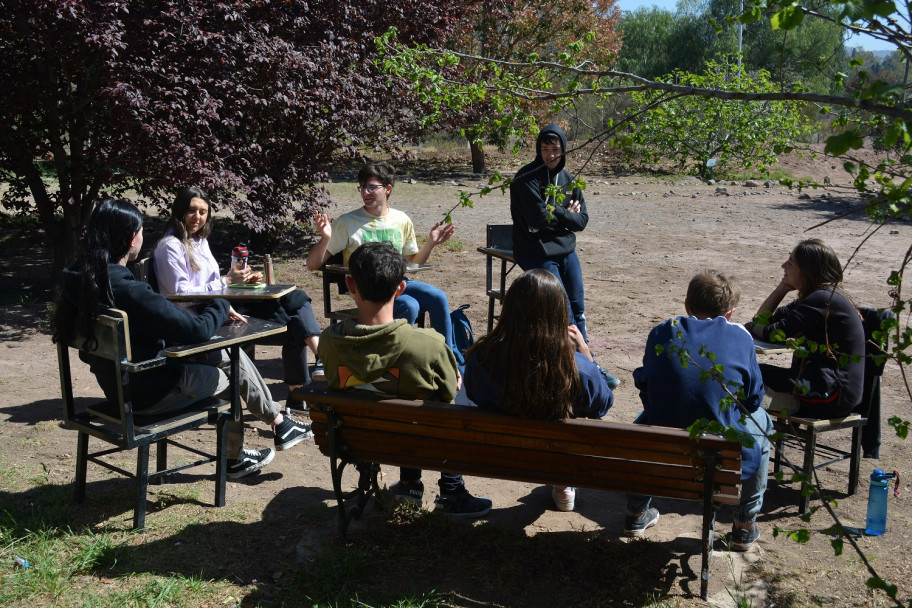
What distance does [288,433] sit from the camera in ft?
16.4

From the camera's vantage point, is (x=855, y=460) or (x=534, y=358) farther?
(x=855, y=460)

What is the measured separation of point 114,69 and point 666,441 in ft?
21.2

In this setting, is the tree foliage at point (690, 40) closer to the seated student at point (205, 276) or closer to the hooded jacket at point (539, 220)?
the hooded jacket at point (539, 220)

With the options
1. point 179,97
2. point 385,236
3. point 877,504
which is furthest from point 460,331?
point 179,97

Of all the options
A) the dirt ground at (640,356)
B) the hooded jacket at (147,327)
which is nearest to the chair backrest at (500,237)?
the dirt ground at (640,356)

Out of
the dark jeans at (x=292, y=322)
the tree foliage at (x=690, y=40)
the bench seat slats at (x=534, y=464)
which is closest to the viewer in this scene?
the bench seat slats at (x=534, y=464)

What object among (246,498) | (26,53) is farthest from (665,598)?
(26,53)

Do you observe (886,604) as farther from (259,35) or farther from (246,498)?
(259,35)

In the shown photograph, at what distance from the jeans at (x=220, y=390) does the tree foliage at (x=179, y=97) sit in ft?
12.3

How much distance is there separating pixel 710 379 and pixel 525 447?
33.4 inches

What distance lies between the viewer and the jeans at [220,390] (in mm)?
4059

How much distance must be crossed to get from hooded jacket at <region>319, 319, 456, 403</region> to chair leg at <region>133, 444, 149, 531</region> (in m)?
0.99

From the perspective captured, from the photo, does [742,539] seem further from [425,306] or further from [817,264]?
[425,306]

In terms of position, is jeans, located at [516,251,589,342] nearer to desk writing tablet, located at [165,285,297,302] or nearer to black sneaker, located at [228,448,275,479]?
desk writing tablet, located at [165,285,297,302]
